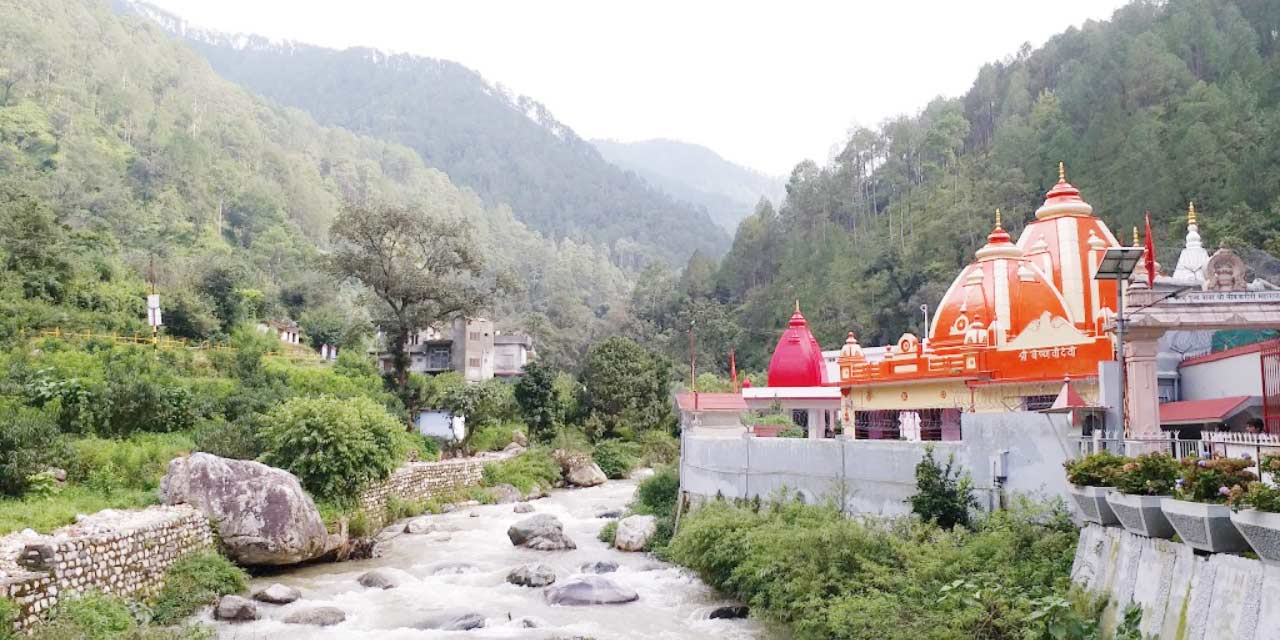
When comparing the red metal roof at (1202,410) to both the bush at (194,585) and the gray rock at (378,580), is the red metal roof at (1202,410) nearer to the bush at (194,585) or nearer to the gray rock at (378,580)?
the gray rock at (378,580)

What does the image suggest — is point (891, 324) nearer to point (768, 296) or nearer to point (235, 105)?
point (768, 296)

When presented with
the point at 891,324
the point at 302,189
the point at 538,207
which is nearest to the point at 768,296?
the point at 891,324

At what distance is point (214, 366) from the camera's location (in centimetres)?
3409

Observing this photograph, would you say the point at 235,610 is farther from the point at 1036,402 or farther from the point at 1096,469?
the point at 1036,402

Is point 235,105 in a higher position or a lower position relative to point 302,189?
higher

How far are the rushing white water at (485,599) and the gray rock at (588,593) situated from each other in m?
0.24

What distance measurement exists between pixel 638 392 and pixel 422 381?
10.5 meters

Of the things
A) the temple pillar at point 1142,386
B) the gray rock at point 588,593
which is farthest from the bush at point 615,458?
the temple pillar at point 1142,386

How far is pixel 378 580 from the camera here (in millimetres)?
19703

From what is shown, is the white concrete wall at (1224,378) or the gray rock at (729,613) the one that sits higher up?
the white concrete wall at (1224,378)

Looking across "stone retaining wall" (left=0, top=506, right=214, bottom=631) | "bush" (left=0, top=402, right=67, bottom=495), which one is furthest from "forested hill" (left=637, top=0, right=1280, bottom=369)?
"bush" (left=0, top=402, right=67, bottom=495)

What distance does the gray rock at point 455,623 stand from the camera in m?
16.4

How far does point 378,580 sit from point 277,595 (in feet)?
8.19

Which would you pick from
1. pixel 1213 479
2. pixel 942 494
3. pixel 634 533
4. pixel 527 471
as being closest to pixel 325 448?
pixel 634 533
